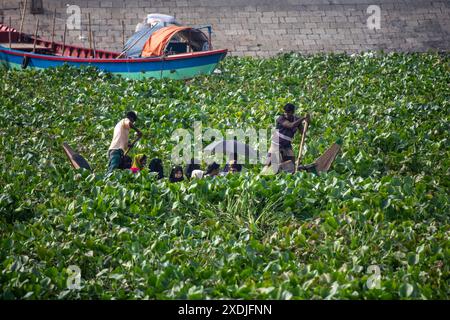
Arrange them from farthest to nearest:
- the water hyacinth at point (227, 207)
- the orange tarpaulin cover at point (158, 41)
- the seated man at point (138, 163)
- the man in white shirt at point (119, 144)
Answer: the orange tarpaulin cover at point (158, 41)
the man in white shirt at point (119, 144)
the seated man at point (138, 163)
the water hyacinth at point (227, 207)

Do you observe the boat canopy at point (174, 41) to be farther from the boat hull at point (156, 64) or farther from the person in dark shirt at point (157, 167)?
the person in dark shirt at point (157, 167)

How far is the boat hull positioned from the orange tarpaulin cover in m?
0.44

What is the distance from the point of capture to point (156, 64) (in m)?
21.5

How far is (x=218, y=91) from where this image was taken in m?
20.6

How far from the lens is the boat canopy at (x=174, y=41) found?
21.8 m

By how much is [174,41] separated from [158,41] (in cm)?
107

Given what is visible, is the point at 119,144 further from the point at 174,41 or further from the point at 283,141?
the point at 174,41

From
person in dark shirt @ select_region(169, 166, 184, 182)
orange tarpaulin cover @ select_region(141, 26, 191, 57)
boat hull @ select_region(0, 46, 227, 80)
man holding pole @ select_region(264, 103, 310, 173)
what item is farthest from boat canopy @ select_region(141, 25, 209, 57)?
man holding pole @ select_region(264, 103, 310, 173)

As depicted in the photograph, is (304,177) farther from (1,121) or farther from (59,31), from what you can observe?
(59,31)

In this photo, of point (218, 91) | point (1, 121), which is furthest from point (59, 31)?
point (1, 121)

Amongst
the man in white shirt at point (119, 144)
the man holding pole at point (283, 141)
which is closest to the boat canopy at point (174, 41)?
the man in white shirt at point (119, 144)

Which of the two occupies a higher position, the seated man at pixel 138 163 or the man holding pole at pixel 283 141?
the man holding pole at pixel 283 141

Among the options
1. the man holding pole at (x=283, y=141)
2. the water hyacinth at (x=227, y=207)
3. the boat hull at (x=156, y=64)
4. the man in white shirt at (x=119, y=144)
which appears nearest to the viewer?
the water hyacinth at (x=227, y=207)

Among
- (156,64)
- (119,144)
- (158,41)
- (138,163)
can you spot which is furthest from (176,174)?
(158,41)
